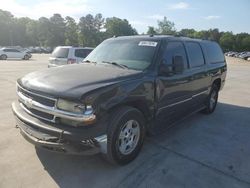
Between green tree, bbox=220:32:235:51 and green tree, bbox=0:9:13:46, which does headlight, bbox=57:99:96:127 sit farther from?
green tree, bbox=220:32:235:51

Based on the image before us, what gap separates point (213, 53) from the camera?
7.05 m

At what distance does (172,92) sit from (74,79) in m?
1.86

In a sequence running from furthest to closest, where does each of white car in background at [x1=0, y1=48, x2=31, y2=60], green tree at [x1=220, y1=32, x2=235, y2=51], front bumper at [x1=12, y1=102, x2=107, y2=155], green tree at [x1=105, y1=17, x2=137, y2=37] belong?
1. green tree at [x1=220, y1=32, x2=235, y2=51]
2. green tree at [x1=105, y1=17, x2=137, y2=37]
3. white car in background at [x1=0, y1=48, x2=31, y2=60]
4. front bumper at [x1=12, y1=102, x2=107, y2=155]

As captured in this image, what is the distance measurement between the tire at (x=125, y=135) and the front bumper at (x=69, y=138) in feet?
0.59

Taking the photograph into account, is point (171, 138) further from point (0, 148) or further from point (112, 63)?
point (0, 148)

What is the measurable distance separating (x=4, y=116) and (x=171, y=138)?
12.2 ft

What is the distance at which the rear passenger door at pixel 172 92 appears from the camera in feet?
14.5

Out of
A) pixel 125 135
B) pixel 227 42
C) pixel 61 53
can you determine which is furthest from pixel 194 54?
pixel 227 42

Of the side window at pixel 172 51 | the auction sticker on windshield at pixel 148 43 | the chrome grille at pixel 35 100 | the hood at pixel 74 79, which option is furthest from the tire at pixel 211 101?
the chrome grille at pixel 35 100

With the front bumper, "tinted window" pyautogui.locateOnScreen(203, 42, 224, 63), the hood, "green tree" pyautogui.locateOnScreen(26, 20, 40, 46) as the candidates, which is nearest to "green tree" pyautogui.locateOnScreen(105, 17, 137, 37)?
"green tree" pyautogui.locateOnScreen(26, 20, 40, 46)

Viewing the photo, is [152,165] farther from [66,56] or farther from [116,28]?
[116,28]

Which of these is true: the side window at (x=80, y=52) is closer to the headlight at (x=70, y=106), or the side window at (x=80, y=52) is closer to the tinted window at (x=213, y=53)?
the tinted window at (x=213, y=53)

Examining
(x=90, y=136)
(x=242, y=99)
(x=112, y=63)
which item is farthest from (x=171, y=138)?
(x=242, y=99)

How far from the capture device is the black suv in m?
3.25
